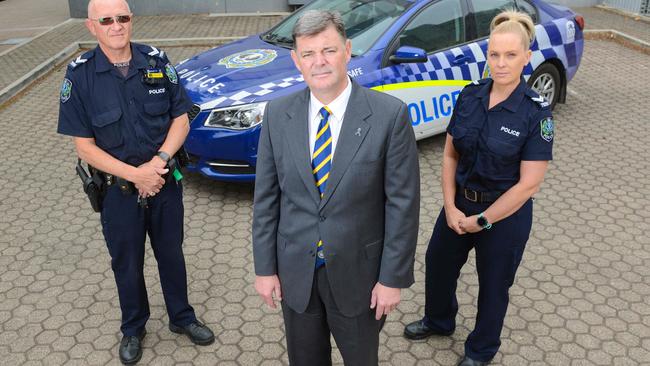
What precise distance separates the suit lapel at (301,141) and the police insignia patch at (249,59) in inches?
114

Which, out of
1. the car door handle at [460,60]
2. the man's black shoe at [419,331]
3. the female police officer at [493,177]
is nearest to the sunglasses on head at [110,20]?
the female police officer at [493,177]

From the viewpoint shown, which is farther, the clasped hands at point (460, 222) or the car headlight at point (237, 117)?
the car headlight at point (237, 117)

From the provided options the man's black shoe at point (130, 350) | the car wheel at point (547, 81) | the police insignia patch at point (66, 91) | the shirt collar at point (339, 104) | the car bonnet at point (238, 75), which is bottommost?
the man's black shoe at point (130, 350)

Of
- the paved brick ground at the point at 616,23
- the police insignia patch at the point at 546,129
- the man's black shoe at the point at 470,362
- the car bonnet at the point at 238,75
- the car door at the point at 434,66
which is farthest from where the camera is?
the paved brick ground at the point at 616,23

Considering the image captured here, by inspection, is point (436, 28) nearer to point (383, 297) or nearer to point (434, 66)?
point (434, 66)

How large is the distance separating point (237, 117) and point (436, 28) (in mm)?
2011

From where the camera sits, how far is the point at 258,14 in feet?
39.9

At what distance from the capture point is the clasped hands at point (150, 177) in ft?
8.85

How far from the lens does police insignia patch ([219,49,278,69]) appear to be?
191 inches

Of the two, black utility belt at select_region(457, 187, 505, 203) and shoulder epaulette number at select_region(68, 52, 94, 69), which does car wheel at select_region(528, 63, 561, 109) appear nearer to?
black utility belt at select_region(457, 187, 505, 203)

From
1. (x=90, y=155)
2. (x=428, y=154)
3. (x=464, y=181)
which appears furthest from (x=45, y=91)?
(x=464, y=181)

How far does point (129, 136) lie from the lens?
272cm

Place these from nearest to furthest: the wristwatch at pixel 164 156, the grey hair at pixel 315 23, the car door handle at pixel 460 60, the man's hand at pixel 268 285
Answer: the grey hair at pixel 315 23 → the man's hand at pixel 268 285 → the wristwatch at pixel 164 156 → the car door handle at pixel 460 60

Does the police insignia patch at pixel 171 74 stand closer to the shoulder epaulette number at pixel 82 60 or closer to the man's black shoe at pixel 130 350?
the shoulder epaulette number at pixel 82 60
